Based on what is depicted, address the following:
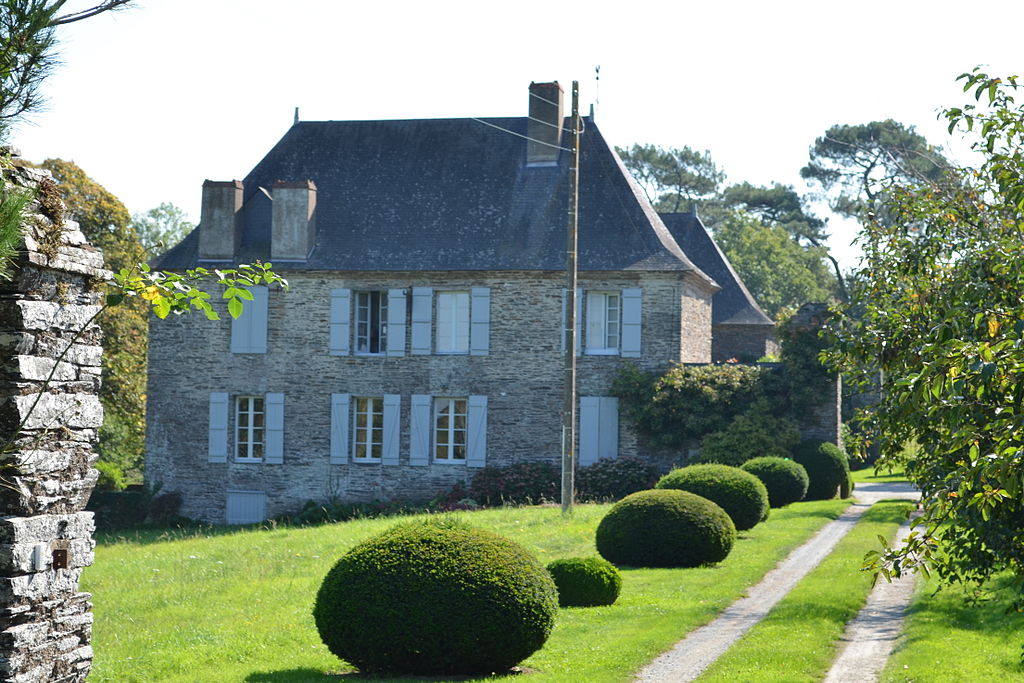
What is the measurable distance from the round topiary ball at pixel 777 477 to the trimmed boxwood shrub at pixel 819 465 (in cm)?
261

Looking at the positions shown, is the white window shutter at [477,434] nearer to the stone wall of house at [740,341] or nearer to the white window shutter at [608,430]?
the white window shutter at [608,430]

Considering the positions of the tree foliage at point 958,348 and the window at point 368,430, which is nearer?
the tree foliage at point 958,348

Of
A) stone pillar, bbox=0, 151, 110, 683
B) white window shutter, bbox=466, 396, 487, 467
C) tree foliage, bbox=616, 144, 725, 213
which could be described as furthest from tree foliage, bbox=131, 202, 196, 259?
stone pillar, bbox=0, 151, 110, 683

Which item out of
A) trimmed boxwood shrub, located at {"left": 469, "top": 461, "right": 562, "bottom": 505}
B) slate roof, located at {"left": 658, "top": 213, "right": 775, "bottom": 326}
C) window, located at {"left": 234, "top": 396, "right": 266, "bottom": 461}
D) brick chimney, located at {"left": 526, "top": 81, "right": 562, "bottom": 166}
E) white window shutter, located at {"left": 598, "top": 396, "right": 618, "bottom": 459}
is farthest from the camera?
slate roof, located at {"left": 658, "top": 213, "right": 775, "bottom": 326}

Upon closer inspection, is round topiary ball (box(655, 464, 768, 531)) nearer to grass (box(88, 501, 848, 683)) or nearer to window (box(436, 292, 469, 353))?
grass (box(88, 501, 848, 683))

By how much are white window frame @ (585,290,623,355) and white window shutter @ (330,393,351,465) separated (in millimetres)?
6174

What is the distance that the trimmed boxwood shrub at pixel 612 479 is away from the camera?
87.5 feet

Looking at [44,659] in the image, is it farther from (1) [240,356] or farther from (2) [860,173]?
(2) [860,173]

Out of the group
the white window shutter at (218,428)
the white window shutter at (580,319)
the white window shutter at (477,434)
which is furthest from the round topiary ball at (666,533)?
the white window shutter at (218,428)

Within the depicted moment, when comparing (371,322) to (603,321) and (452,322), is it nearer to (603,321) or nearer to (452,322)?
(452,322)

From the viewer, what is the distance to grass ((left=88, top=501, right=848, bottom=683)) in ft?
35.6

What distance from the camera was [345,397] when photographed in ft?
93.8

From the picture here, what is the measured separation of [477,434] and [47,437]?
68.8 ft

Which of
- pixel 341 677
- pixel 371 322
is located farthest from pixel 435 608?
pixel 371 322
